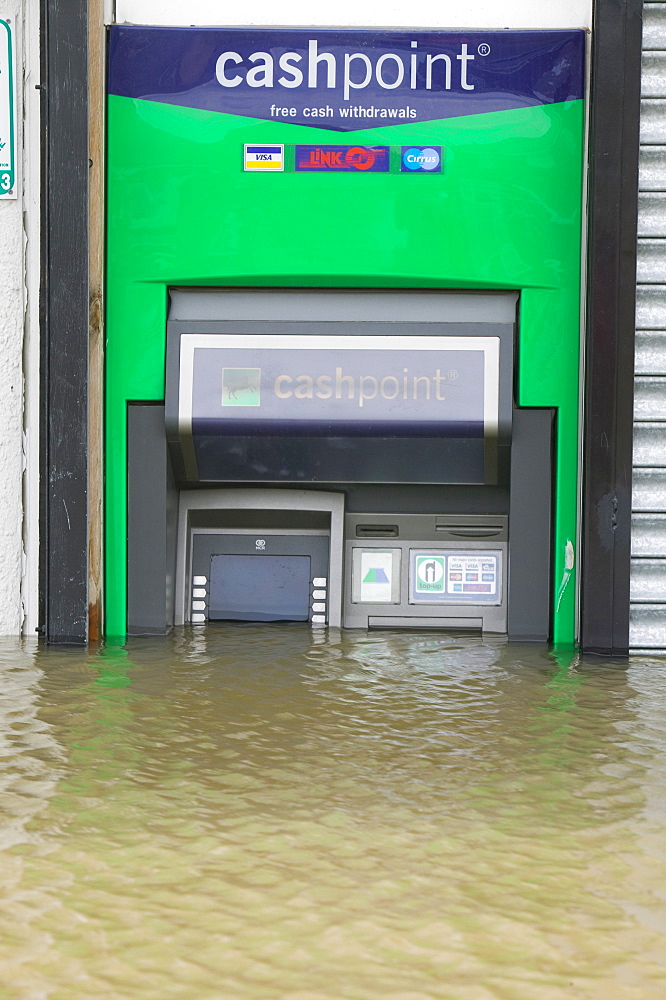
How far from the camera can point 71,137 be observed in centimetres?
199

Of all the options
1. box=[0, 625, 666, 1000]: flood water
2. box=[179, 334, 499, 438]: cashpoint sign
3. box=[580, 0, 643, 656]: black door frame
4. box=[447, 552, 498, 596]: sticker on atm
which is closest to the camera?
box=[0, 625, 666, 1000]: flood water

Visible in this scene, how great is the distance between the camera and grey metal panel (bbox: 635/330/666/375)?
203 cm

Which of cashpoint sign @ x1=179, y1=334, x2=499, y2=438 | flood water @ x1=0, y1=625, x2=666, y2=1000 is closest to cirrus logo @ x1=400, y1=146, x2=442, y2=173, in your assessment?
cashpoint sign @ x1=179, y1=334, x2=499, y2=438

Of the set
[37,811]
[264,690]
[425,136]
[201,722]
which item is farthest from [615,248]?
[37,811]

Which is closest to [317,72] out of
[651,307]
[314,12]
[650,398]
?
[314,12]

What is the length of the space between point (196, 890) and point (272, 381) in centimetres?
143

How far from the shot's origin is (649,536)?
2.02m

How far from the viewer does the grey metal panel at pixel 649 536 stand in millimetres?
2020

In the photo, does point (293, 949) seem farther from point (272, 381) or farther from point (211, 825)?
point (272, 381)

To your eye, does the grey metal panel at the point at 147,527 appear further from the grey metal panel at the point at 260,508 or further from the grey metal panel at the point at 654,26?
the grey metal panel at the point at 654,26

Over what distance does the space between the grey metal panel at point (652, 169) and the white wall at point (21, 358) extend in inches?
53.9

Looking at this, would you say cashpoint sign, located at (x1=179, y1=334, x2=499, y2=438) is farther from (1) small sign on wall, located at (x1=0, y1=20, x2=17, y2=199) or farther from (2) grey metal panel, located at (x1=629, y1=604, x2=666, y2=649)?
(1) small sign on wall, located at (x1=0, y1=20, x2=17, y2=199)

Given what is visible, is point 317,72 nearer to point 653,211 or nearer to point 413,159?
point 413,159

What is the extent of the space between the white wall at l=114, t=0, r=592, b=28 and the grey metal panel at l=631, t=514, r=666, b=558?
1.13 meters
